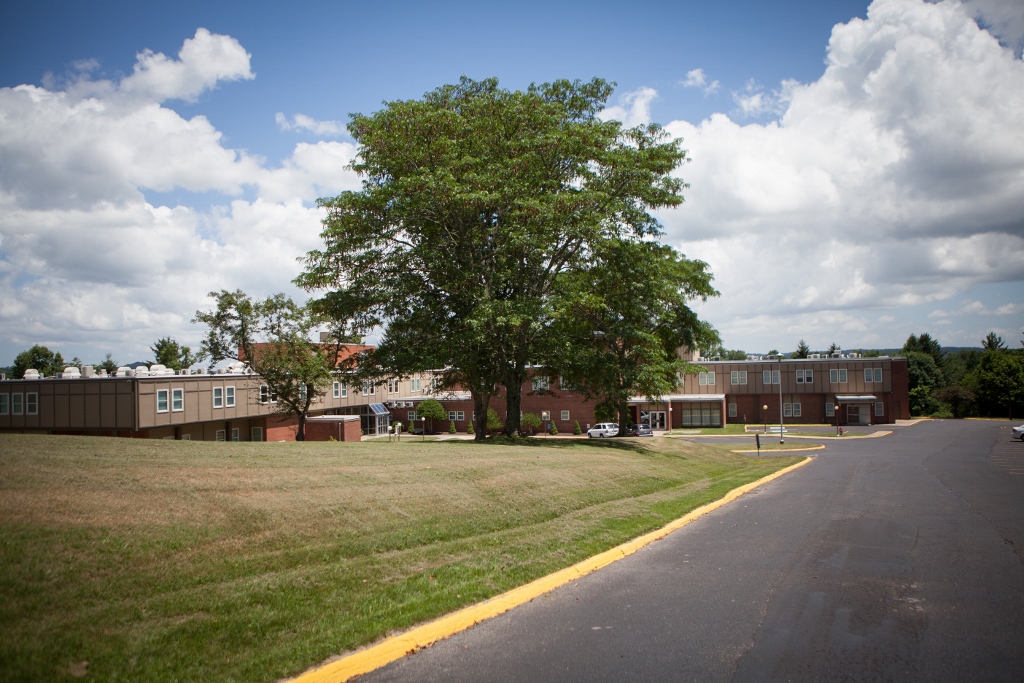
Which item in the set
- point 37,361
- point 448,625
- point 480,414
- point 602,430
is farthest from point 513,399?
point 37,361

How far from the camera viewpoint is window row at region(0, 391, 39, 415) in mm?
36812

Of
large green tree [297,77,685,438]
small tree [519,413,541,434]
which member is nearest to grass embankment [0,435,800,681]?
large green tree [297,77,685,438]

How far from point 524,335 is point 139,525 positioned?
17527 mm

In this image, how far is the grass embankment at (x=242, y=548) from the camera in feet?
19.0

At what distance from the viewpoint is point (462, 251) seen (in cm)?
2488

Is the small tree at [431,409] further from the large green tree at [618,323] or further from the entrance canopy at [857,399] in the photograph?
the entrance canopy at [857,399]

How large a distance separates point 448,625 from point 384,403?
62.4 m

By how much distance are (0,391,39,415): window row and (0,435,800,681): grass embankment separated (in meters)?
29.0

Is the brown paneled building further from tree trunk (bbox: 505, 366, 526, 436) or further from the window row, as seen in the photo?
tree trunk (bbox: 505, 366, 526, 436)

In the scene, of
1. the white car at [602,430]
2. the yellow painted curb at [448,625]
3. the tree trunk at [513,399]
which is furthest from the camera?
the white car at [602,430]

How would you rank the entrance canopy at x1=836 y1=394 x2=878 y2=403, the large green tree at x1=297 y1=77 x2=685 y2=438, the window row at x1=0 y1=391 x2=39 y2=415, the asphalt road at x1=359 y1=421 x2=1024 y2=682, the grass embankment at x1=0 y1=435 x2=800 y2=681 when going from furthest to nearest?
1. the entrance canopy at x1=836 y1=394 x2=878 y2=403
2. the window row at x1=0 y1=391 x2=39 y2=415
3. the large green tree at x1=297 y1=77 x2=685 y2=438
4. the asphalt road at x1=359 y1=421 x2=1024 y2=682
5. the grass embankment at x1=0 y1=435 x2=800 y2=681

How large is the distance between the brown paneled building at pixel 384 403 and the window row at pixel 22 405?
0.05 m

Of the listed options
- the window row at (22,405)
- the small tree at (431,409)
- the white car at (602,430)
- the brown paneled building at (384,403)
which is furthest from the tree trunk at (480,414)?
the small tree at (431,409)

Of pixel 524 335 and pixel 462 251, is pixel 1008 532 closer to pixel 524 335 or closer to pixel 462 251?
pixel 524 335
